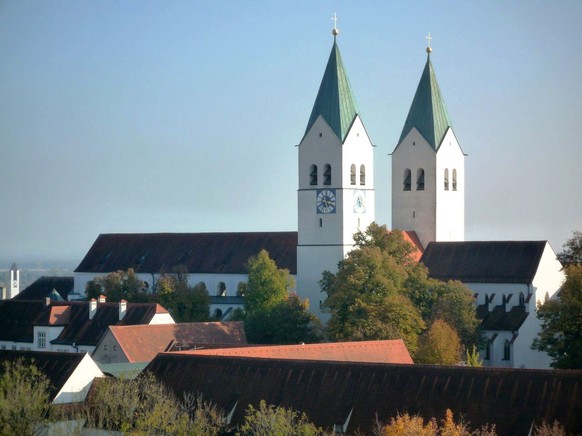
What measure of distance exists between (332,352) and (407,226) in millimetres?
37308

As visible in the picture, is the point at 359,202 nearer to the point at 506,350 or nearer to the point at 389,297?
the point at 506,350

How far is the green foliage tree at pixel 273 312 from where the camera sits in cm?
7894

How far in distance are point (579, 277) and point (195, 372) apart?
25.2 meters

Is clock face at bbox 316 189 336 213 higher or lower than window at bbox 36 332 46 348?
higher

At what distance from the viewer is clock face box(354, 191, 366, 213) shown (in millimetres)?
89975

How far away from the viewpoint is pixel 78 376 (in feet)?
180

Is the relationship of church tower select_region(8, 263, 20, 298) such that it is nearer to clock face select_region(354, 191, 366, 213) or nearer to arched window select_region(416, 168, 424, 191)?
arched window select_region(416, 168, 424, 191)

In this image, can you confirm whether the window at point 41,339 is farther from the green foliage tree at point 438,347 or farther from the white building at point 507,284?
the green foliage tree at point 438,347

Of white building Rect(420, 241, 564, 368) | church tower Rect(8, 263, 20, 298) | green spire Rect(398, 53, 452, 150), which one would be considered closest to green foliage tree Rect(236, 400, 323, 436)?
white building Rect(420, 241, 564, 368)

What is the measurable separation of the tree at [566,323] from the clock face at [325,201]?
21.1 metres

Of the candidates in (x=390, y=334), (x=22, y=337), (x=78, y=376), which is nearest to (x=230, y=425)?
(x=78, y=376)

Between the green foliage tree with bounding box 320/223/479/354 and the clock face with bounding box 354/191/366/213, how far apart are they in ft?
21.3

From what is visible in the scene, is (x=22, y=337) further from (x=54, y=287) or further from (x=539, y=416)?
(x=539, y=416)

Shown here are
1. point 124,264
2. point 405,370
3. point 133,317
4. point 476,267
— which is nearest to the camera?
point 405,370
